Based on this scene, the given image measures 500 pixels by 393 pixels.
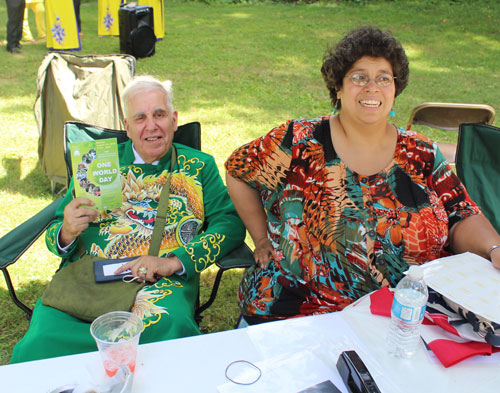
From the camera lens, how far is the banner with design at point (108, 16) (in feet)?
31.6

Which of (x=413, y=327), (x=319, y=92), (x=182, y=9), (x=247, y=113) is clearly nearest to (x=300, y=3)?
(x=182, y=9)

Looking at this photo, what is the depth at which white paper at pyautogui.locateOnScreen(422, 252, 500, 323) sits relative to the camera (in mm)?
1462

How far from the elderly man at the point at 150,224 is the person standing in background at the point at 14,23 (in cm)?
→ 723

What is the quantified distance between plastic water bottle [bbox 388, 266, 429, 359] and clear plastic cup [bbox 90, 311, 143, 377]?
2.42 ft

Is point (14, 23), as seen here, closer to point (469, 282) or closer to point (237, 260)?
point (237, 260)

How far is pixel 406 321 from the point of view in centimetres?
137

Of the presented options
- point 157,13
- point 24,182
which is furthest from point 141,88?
point 157,13

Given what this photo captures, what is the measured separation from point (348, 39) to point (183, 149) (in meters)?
1.04

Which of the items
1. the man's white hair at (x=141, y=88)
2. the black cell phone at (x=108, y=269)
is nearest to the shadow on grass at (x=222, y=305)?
the black cell phone at (x=108, y=269)

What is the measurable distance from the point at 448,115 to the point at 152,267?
2.41m

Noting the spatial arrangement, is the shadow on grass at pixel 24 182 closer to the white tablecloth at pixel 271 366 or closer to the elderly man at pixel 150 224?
the elderly man at pixel 150 224

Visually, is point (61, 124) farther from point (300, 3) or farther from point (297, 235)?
point (300, 3)

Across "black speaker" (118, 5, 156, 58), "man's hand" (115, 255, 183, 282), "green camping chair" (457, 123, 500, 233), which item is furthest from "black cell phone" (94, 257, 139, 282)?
"black speaker" (118, 5, 156, 58)

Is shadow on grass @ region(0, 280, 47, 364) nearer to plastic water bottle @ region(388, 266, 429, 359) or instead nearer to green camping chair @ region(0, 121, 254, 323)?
green camping chair @ region(0, 121, 254, 323)
